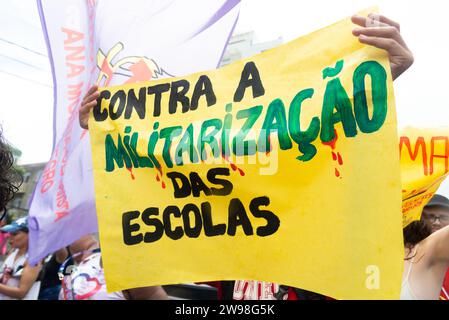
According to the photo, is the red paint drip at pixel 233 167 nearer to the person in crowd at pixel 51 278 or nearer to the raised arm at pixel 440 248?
the raised arm at pixel 440 248

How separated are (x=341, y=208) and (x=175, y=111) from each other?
0.89m

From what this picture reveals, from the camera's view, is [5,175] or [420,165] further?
[420,165]

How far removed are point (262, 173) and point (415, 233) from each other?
104 centimetres

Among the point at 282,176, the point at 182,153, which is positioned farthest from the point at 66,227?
the point at 282,176

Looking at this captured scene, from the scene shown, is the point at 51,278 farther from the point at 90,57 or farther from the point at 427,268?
the point at 427,268

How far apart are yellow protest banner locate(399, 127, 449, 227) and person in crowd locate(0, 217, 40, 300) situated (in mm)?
2980

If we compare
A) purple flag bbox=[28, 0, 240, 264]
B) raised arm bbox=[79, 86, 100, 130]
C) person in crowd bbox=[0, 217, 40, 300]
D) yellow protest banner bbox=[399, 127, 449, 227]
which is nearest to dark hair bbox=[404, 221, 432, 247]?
yellow protest banner bbox=[399, 127, 449, 227]

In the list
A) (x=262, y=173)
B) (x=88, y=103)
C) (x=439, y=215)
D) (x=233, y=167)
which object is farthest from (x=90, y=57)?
(x=439, y=215)

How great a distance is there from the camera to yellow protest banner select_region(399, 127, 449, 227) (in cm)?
211

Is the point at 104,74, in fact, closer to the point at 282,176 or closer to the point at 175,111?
the point at 175,111

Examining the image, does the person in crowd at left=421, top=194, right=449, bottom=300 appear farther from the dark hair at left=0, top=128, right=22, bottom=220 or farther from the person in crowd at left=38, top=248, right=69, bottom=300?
the person in crowd at left=38, top=248, right=69, bottom=300

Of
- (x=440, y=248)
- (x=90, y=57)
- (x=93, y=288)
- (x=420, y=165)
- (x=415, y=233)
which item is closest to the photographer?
(x=440, y=248)

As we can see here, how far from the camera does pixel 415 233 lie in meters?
2.08

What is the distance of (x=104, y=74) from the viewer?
231 cm
